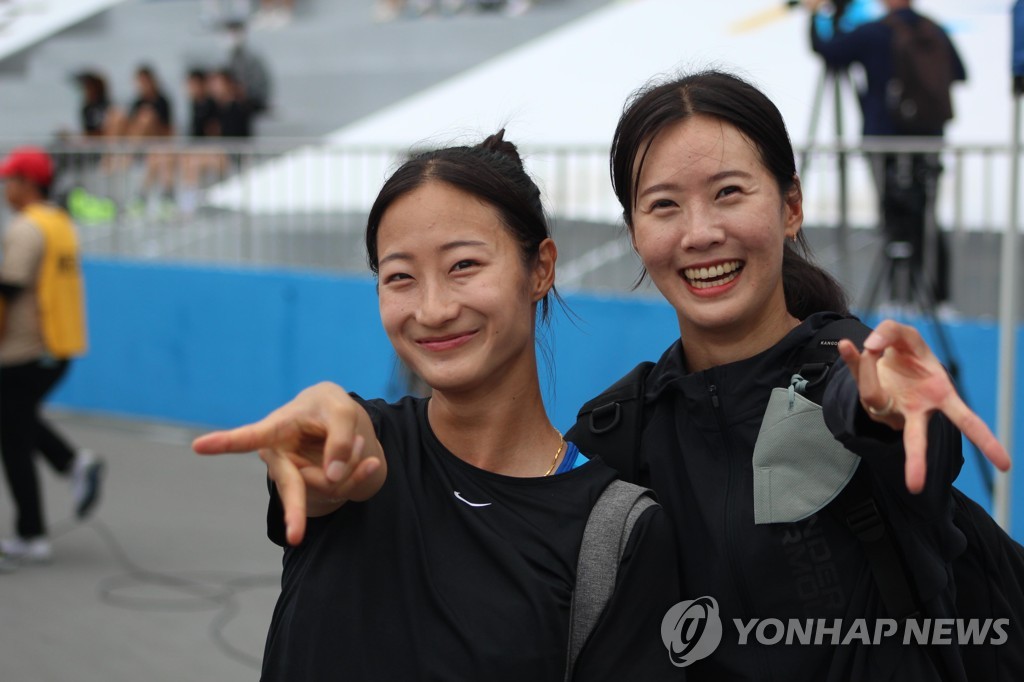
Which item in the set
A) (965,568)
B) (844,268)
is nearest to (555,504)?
(965,568)

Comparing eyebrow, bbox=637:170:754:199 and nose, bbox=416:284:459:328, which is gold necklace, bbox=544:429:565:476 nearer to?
nose, bbox=416:284:459:328

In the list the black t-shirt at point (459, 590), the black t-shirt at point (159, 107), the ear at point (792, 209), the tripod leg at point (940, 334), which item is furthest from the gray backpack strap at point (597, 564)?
the black t-shirt at point (159, 107)

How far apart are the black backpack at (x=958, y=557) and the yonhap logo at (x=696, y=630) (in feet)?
0.80

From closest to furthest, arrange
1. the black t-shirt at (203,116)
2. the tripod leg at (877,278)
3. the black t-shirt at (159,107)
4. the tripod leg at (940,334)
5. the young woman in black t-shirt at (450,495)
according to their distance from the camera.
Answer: the young woman in black t-shirt at (450,495)
the tripod leg at (940,334)
the tripod leg at (877,278)
the black t-shirt at (203,116)
the black t-shirt at (159,107)

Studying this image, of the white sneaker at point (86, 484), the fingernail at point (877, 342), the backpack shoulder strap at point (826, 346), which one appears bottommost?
the white sneaker at point (86, 484)

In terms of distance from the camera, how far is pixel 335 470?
168 centimetres

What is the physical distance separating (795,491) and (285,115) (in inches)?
560

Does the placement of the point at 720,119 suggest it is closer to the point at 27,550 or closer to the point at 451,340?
the point at 451,340

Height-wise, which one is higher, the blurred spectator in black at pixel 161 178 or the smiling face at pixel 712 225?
the blurred spectator in black at pixel 161 178

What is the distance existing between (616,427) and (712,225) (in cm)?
38

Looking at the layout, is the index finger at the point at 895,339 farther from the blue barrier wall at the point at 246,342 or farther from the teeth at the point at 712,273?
the blue barrier wall at the point at 246,342

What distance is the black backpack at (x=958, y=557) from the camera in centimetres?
190

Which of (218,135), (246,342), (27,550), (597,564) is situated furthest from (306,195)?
(597,564)

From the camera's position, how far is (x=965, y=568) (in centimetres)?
203
